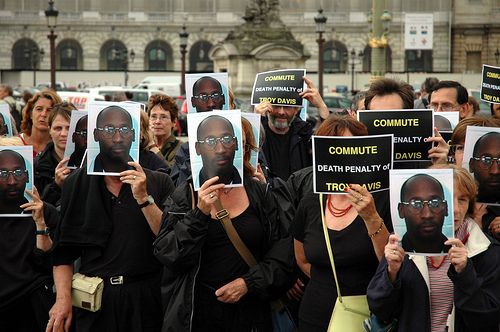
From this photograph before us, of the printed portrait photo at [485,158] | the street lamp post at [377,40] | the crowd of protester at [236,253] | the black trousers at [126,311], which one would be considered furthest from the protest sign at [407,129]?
the street lamp post at [377,40]

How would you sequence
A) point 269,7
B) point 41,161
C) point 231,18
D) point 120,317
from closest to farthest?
point 120,317
point 41,161
point 269,7
point 231,18

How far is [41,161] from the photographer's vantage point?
23.1 ft

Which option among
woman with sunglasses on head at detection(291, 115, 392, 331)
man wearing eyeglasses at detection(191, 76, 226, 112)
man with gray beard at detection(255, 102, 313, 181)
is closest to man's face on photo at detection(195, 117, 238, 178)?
woman with sunglasses on head at detection(291, 115, 392, 331)

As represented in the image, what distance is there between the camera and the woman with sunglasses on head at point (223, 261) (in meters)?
5.04

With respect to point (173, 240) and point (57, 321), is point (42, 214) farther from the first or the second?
point (173, 240)

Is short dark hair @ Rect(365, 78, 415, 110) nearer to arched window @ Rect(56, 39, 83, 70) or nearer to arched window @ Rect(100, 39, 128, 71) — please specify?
arched window @ Rect(100, 39, 128, 71)

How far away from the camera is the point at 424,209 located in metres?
4.37

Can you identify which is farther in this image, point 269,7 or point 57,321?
point 269,7

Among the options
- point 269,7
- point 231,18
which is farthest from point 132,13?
point 269,7

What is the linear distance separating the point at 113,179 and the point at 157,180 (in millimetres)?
241

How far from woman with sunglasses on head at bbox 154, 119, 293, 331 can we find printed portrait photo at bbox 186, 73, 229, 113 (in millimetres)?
1739

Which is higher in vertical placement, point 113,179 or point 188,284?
point 113,179

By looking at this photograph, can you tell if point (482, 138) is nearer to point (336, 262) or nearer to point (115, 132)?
point (336, 262)

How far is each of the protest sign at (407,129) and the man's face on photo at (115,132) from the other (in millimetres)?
1300
